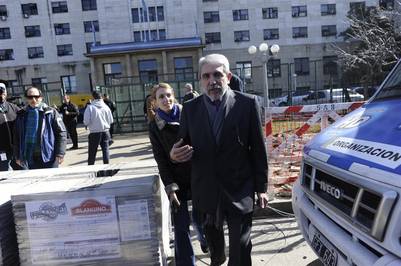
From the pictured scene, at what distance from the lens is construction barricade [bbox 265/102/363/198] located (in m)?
5.99

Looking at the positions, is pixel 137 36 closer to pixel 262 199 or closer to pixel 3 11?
pixel 3 11

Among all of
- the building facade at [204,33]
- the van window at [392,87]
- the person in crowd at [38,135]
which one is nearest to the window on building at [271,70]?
the building facade at [204,33]

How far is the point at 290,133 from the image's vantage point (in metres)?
6.54

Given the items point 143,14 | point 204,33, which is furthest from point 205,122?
point 204,33

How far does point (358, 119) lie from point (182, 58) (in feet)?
151

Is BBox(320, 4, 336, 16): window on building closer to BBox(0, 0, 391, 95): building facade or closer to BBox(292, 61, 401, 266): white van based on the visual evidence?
BBox(0, 0, 391, 95): building facade

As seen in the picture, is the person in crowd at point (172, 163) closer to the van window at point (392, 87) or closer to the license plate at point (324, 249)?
the license plate at point (324, 249)

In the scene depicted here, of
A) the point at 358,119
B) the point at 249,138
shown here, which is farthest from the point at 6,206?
the point at 358,119

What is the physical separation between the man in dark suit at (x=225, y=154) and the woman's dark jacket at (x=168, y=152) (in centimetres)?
41

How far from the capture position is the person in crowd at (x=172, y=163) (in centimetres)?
362

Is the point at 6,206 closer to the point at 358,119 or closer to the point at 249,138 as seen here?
the point at 249,138

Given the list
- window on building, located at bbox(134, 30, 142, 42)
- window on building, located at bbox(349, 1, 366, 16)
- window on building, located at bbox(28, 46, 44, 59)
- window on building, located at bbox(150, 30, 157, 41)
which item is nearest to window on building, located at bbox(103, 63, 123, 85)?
window on building, located at bbox(134, 30, 142, 42)

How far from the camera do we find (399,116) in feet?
9.20

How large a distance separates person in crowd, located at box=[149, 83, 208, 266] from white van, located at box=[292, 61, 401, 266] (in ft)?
3.18
